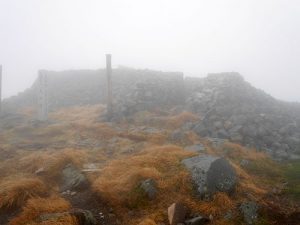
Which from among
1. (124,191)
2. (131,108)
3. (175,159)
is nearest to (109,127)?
(131,108)

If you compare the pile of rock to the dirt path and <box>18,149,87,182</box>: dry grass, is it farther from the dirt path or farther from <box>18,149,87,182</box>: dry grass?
the dirt path

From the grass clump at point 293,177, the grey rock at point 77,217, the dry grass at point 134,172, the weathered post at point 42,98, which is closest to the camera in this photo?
the grey rock at point 77,217

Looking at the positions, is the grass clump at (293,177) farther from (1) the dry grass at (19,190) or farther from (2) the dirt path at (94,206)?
(1) the dry grass at (19,190)

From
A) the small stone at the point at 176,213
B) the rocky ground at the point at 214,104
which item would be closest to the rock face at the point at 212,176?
the small stone at the point at 176,213

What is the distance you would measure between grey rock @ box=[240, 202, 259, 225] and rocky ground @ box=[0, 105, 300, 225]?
3cm

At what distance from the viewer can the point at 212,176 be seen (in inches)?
370

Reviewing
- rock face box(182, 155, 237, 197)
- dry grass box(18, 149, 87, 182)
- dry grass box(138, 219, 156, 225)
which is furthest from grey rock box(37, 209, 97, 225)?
rock face box(182, 155, 237, 197)

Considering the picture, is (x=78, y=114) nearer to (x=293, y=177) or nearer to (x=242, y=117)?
(x=242, y=117)

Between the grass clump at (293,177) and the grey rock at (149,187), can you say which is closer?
the grey rock at (149,187)

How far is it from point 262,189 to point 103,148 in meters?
7.38

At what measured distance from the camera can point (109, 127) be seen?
1877 cm

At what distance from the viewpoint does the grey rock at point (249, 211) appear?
8.19 meters

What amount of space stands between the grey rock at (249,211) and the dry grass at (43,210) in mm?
4382

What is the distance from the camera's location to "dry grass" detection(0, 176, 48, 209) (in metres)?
9.09
